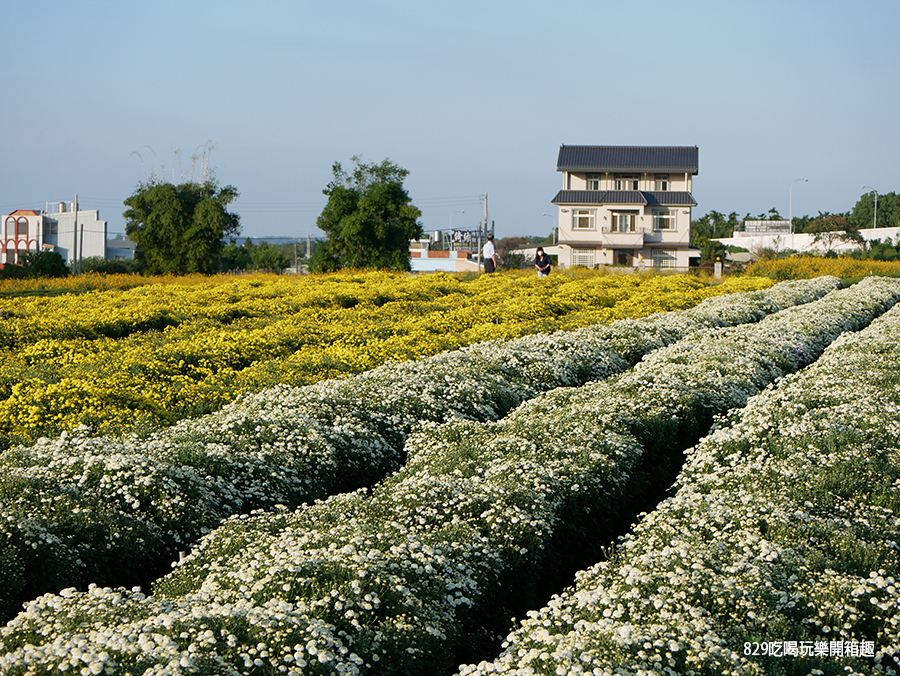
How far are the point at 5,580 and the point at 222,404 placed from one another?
20.6 feet

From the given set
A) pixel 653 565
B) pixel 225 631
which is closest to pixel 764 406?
pixel 653 565

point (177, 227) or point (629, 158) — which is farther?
point (629, 158)

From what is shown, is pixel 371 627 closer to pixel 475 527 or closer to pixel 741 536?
pixel 475 527

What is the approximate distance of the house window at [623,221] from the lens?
220 feet

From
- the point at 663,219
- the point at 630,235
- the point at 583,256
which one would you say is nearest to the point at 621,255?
the point at 630,235

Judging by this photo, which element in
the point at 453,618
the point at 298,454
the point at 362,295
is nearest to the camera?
the point at 453,618

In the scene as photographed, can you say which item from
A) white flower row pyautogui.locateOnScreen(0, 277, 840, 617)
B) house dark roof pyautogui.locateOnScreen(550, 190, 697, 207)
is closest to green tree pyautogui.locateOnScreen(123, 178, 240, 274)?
house dark roof pyautogui.locateOnScreen(550, 190, 697, 207)

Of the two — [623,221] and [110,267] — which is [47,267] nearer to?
[110,267]

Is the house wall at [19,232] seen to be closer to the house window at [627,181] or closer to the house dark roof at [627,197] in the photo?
the house dark roof at [627,197]

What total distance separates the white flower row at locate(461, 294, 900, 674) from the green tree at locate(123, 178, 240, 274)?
40877 millimetres

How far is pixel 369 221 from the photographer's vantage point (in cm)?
4512

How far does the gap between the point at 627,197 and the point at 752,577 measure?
6367 cm

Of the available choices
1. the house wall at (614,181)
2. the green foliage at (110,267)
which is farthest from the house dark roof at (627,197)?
the green foliage at (110,267)

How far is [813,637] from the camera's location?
211 inches
